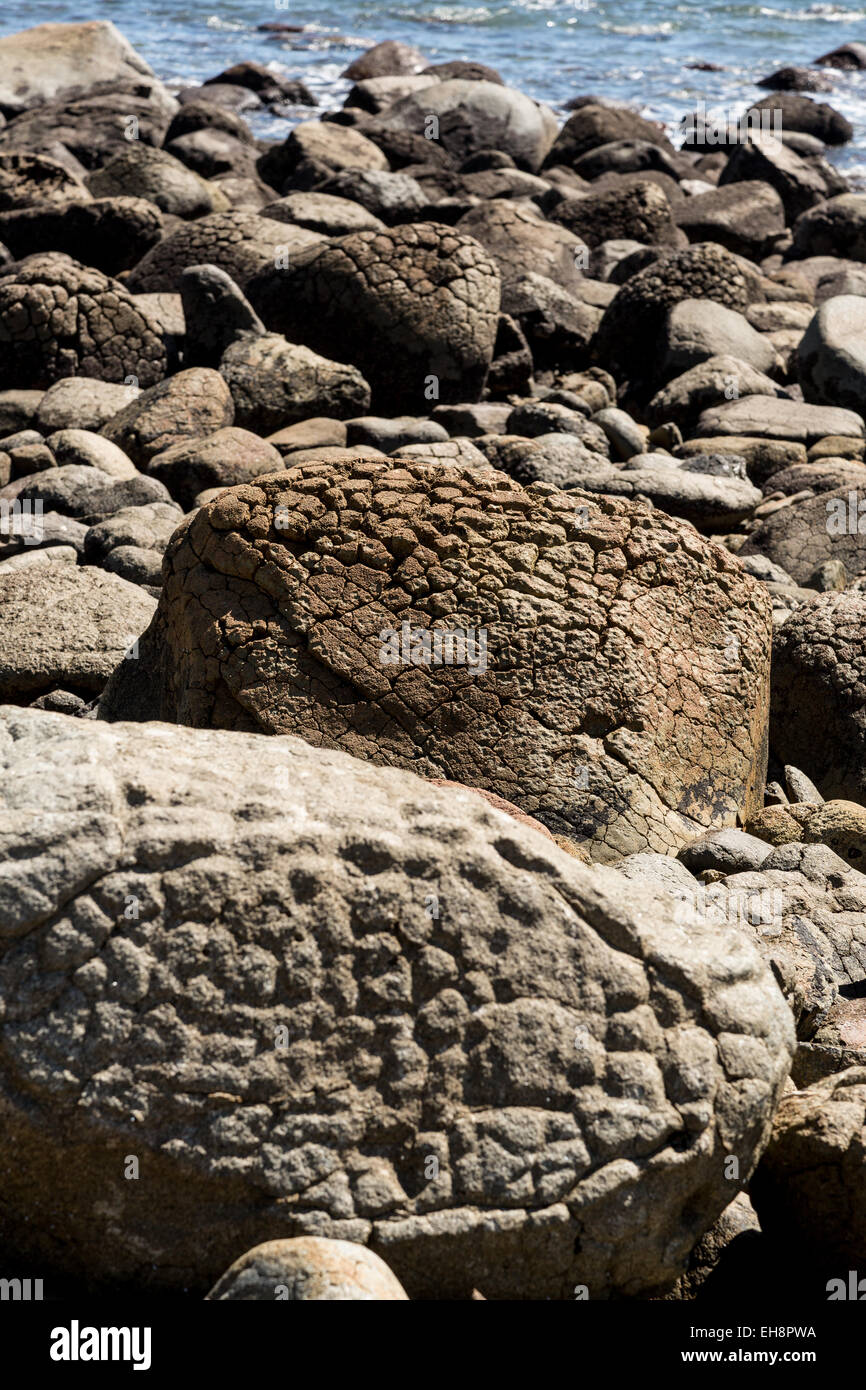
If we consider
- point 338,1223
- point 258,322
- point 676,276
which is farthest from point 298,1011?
point 676,276

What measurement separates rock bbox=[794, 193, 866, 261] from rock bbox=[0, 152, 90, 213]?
821cm

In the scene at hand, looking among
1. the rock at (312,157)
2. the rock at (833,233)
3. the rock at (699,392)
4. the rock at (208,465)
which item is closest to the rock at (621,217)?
the rock at (833,233)

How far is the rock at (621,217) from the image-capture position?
1465 cm

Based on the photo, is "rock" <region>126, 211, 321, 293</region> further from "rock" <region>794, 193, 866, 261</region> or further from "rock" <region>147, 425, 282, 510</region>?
"rock" <region>794, 193, 866, 261</region>

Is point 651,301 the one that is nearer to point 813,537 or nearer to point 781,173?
point 813,537

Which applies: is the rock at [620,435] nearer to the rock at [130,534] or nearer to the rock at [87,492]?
the rock at [87,492]

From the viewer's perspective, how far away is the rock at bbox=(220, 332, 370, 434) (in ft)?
27.2

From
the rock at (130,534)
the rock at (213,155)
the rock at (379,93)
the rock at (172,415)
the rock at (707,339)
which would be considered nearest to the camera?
the rock at (130,534)

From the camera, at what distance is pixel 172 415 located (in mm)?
7805

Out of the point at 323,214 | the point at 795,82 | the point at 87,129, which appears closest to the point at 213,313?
the point at 323,214

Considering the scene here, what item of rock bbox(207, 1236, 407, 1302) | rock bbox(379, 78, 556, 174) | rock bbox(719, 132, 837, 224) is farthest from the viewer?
Result: rock bbox(379, 78, 556, 174)

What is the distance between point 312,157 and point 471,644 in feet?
45.0

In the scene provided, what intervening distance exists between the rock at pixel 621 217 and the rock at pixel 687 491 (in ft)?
25.1

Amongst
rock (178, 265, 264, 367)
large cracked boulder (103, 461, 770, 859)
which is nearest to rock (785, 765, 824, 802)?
large cracked boulder (103, 461, 770, 859)
